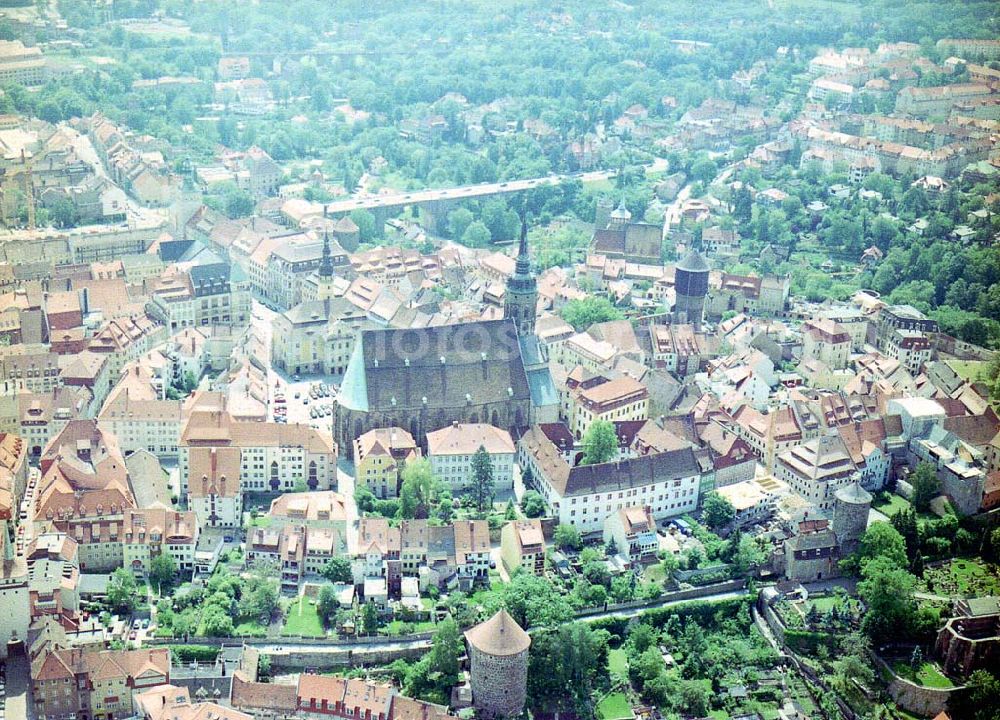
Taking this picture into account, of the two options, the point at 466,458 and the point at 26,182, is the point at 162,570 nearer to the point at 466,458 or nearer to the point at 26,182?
the point at 466,458

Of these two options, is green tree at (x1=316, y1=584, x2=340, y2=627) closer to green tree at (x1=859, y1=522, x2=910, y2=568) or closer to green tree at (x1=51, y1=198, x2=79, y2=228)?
green tree at (x1=859, y1=522, x2=910, y2=568)

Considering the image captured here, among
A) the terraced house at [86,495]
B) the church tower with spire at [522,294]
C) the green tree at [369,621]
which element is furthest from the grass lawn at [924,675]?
the terraced house at [86,495]

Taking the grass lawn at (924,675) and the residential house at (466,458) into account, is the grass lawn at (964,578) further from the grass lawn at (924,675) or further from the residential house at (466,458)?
the residential house at (466,458)

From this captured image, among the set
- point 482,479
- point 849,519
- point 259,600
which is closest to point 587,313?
point 482,479

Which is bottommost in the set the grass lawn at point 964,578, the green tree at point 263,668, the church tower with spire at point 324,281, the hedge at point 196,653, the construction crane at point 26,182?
the grass lawn at point 964,578

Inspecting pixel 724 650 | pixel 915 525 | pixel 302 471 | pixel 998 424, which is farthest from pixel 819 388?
pixel 302 471

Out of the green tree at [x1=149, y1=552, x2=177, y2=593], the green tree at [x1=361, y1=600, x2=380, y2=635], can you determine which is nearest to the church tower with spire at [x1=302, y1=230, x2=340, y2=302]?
the green tree at [x1=149, y1=552, x2=177, y2=593]

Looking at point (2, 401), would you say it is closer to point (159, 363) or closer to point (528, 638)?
point (159, 363)
